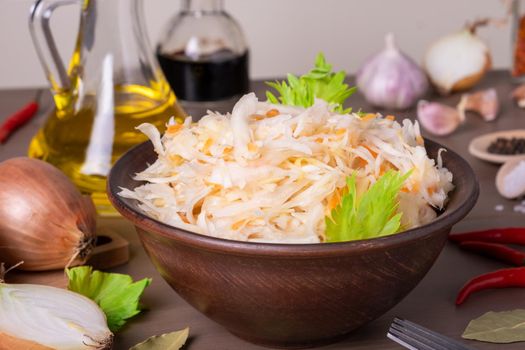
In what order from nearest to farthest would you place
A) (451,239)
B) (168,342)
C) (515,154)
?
(168,342) < (451,239) < (515,154)

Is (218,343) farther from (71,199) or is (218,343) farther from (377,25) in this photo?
(377,25)

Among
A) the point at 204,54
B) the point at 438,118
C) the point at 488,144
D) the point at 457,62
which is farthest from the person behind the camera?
the point at 457,62

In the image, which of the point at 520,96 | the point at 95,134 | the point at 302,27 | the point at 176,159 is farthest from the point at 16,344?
the point at 302,27

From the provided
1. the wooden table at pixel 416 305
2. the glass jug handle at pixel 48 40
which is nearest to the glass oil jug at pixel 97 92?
the glass jug handle at pixel 48 40

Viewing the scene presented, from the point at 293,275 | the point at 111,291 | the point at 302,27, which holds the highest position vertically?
the point at 293,275

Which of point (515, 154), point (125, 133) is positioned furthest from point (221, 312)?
point (515, 154)

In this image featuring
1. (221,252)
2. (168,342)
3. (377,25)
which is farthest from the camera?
(377,25)

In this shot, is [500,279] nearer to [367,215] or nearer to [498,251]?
[498,251]
